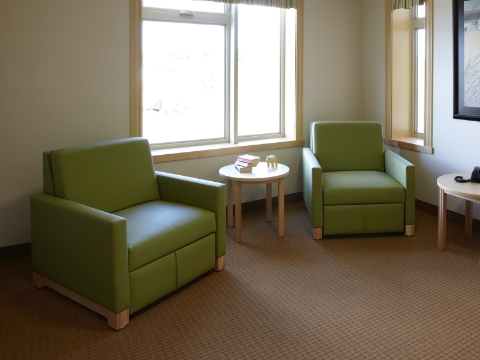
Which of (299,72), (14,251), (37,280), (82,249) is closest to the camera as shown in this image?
(82,249)

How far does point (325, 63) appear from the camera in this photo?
16.7 ft

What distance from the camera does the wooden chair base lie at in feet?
8.84

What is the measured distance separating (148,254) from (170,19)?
2216 mm

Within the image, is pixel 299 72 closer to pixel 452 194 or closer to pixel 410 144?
pixel 410 144

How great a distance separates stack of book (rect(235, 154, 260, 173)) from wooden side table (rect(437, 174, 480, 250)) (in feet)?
4.63

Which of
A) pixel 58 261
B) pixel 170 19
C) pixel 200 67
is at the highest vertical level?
pixel 170 19

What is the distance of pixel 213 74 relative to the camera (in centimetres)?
459

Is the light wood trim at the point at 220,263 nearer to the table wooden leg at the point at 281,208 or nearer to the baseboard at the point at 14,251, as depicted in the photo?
the table wooden leg at the point at 281,208

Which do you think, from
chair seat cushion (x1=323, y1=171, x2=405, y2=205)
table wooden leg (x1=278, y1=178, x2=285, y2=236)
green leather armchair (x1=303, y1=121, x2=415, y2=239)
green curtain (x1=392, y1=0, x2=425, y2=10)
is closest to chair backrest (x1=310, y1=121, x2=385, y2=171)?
green leather armchair (x1=303, y1=121, x2=415, y2=239)

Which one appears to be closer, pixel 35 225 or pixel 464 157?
pixel 35 225

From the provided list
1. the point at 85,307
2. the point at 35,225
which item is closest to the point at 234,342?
the point at 85,307

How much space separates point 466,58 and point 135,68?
2593 millimetres

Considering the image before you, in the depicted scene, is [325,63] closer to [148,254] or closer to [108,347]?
[148,254]

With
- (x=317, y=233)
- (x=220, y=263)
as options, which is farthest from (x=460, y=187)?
(x=220, y=263)
